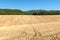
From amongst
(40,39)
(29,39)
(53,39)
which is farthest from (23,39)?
(53,39)

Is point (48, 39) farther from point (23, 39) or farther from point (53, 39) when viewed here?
point (23, 39)

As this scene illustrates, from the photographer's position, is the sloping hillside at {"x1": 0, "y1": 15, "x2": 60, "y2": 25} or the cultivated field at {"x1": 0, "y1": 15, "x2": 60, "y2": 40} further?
the sloping hillside at {"x1": 0, "y1": 15, "x2": 60, "y2": 25}

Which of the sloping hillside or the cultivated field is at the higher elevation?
the cultivated field

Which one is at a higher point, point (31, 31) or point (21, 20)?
point (31, 31)

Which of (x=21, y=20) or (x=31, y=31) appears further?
(x=21, y=20)

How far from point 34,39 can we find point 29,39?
344 millimetres

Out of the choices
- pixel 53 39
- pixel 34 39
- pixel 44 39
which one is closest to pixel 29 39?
pixel 34 39

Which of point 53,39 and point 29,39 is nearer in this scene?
point 53,39

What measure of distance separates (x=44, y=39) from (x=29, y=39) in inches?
A: 38.5

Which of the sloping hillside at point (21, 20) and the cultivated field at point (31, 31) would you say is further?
the sloping hillside at point (21, 20)

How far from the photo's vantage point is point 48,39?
891cm

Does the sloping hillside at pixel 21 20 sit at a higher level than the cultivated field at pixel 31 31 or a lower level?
lower

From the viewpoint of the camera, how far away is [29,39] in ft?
30.8

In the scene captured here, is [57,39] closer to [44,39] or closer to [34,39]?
[44,39]
